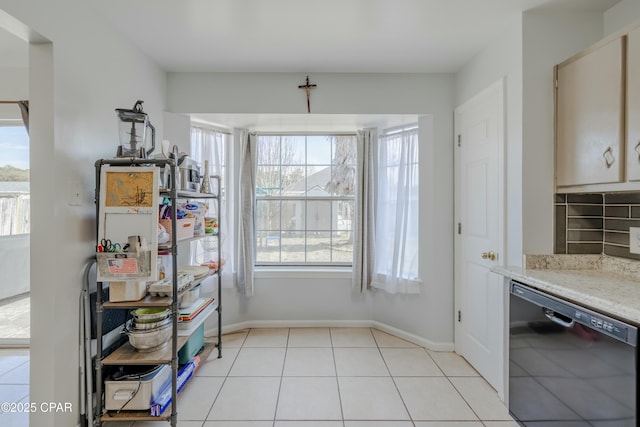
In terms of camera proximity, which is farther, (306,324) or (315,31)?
(306,324)

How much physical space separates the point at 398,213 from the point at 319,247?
0.94 metres

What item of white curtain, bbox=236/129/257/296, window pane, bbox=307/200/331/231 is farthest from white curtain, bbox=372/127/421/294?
white curtain, bbox=236/129/257/296

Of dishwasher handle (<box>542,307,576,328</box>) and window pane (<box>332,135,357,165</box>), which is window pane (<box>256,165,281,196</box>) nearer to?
window pane (<box>332,135,357,165</box>)

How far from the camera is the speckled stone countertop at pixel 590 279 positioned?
117 centimetres

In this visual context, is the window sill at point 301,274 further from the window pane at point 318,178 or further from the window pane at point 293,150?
the window pane at point 293,150

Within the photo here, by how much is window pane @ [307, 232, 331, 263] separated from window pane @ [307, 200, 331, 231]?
8cm

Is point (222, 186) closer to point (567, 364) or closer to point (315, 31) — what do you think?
point (315, 31)

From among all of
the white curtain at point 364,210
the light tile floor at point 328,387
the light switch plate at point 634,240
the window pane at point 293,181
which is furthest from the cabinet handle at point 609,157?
the window pane at point 293,181

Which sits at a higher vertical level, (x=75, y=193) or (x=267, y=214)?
(x=75, y=193)

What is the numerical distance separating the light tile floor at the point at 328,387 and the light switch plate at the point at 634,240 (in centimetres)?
119

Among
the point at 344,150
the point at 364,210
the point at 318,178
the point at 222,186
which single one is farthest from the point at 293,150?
the point at 364,210

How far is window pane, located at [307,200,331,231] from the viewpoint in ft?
10.8

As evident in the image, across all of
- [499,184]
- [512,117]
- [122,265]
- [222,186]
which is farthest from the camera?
[222,186]

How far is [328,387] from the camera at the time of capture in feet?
6.93
